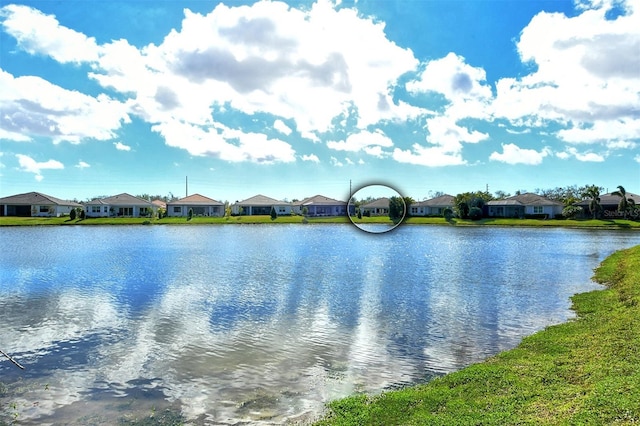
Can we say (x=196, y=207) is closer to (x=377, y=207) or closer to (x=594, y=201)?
(x=594, y=201)

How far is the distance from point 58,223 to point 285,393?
7237 cm

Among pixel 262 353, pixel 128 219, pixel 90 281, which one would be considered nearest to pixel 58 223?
pixel 128 219

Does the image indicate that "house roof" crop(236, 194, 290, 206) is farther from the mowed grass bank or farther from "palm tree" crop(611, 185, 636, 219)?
the mowed grass bank

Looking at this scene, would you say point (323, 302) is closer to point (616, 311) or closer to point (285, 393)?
point (285, 393)

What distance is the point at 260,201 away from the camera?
3654 inches

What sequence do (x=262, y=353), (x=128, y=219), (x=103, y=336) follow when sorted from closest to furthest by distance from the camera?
(x=262, y=353) → (x=103, y=336) → (x=128, y=219)

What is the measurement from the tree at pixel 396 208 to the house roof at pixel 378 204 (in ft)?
0.14

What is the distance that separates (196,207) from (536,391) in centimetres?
Result: 8446

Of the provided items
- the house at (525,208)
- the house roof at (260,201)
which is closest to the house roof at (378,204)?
the house at (525,208)

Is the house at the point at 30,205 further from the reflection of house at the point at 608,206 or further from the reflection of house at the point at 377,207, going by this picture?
the reflection of house at the point at 608,206

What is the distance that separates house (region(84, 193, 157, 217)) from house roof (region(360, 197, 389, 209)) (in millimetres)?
86093

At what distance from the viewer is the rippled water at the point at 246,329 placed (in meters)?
8.01

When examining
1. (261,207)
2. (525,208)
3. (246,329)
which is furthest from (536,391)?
(261,207)

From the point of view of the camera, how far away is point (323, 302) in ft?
50.9
